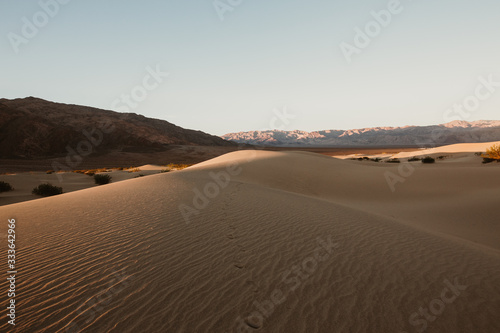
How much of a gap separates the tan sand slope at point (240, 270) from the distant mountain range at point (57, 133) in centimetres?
4664

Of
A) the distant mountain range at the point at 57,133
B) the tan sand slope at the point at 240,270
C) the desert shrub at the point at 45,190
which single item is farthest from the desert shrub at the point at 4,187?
the distant mountain range at the point at 57,133

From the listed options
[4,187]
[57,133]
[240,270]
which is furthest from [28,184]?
[57,133]

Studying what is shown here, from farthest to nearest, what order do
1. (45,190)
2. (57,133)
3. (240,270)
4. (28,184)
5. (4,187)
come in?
(57,133) → (28,184) → (4,187) → (45,190) → (240,270)

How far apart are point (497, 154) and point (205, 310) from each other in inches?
775

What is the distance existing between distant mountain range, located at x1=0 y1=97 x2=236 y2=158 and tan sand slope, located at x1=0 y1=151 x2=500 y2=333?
46.6 meters

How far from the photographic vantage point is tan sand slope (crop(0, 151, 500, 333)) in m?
2.34

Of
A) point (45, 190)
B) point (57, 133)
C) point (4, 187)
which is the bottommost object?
point (45, 190)

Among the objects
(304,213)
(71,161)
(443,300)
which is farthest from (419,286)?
(71,161)

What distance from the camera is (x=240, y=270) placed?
312cm

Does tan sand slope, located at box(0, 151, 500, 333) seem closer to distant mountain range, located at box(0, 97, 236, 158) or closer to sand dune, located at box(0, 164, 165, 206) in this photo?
sand dune, located at box(0, 164, 165, 206)

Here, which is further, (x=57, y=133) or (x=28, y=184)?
(x=57, y=133)

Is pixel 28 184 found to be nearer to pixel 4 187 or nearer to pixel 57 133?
pixel 4 187

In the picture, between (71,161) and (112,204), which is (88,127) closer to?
(71,161)

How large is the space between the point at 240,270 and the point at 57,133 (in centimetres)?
5626
